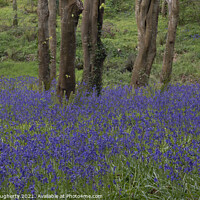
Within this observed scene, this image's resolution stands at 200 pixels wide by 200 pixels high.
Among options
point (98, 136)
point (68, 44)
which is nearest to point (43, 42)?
point (68, 44)

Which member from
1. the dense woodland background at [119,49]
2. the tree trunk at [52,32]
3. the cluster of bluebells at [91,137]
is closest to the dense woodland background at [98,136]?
the cluster of bluebells at [91,137]

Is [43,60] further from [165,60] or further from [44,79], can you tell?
[165,60]

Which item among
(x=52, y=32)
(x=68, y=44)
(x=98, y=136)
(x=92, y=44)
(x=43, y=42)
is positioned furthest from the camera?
(x=52, y=32)

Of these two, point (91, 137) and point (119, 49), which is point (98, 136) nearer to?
point (91, 137)

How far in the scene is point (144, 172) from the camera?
12.7ft

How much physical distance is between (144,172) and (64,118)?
7.64 feet

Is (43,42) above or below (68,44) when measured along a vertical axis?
below

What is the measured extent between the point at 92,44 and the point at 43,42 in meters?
1.58

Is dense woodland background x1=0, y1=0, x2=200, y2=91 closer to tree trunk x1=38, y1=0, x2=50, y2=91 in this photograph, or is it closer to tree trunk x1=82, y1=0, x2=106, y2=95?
tree trunk x1=38, y1=0, x2=50, y2=91

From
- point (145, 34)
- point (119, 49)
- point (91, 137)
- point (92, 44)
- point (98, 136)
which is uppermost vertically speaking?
point (145, 34)

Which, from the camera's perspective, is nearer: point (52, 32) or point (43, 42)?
point (43, 42)

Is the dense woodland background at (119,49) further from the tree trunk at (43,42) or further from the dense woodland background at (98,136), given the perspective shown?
the tree trunk at (43,42)

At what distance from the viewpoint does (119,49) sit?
19500 mm

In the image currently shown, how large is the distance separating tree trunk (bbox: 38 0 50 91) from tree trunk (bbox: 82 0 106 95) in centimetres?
125
